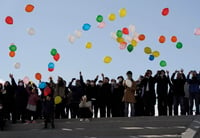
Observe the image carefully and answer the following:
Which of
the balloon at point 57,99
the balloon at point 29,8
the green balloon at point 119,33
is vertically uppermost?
the balloon at point 29,8

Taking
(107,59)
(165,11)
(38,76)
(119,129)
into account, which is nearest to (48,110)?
(38,76)

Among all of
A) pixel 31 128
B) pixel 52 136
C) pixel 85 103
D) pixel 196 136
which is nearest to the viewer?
pixel 196 136

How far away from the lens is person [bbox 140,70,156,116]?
502 inches

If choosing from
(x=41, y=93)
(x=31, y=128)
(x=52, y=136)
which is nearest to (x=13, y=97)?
(x=41, y=93)

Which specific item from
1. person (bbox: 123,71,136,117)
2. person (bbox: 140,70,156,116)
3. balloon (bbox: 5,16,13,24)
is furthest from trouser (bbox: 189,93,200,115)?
balloon (bbox: 5,16,13,24)

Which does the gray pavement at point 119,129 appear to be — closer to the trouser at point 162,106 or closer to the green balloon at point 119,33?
the trouser at point 162,106

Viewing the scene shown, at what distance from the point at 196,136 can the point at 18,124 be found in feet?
18.1

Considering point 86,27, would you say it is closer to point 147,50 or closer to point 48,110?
point 147,50

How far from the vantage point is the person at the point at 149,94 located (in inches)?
502

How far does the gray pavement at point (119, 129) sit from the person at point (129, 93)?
1.00 metres

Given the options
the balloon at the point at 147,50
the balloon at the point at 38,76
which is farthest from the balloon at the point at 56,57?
the balloon at the point at 147,50

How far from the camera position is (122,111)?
43.0ft

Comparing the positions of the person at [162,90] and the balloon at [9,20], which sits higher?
the balloon at [9,20]

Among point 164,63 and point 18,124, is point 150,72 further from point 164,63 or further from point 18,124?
point 18,124
